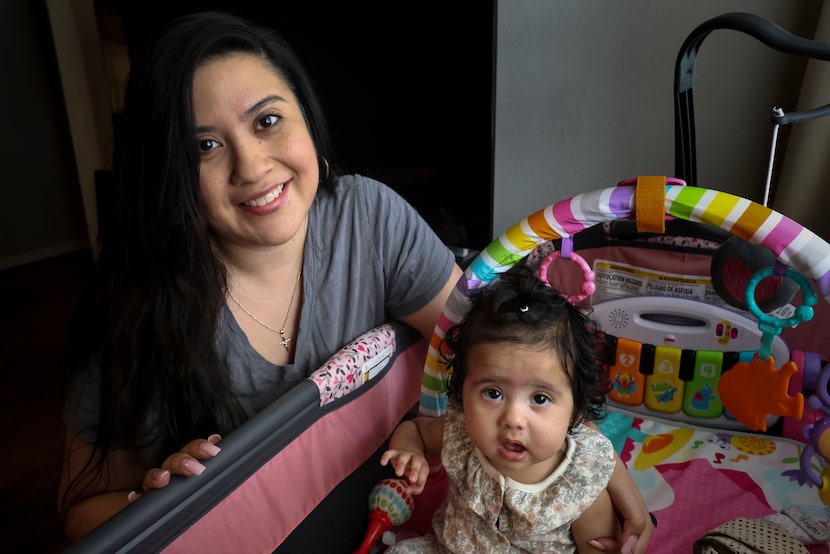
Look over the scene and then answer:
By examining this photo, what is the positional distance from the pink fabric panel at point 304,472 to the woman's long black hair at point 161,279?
15 cm

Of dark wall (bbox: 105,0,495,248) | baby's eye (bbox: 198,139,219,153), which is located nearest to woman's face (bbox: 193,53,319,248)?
baby's eye (bbox: 198,139,219,153)

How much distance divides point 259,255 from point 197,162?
0.20 metres

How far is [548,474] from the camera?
33.9 inches

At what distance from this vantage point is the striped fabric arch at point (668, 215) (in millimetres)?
Result: 686

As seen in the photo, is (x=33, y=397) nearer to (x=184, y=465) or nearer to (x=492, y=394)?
(x=184, y=465)

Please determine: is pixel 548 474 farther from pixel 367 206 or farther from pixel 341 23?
pixel 341 23

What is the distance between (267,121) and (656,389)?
2.85ft

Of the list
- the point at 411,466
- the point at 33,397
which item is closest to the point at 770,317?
the point at 411,466

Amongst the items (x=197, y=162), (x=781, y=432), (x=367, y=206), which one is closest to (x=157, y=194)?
(x=197, y=162)

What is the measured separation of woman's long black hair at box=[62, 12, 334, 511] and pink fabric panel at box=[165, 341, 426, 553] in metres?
0.15

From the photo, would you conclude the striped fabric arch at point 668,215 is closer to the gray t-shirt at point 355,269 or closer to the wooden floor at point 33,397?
the gray t-shirt at point 355,269

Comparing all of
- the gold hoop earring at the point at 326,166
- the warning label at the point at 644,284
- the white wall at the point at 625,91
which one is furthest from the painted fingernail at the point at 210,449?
the white wall at the point at 625,91

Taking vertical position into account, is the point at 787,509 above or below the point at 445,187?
below

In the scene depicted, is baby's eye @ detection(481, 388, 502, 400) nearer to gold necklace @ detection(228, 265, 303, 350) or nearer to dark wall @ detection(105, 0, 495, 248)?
gold necklace @ detection(228, 265, 303, 350)
